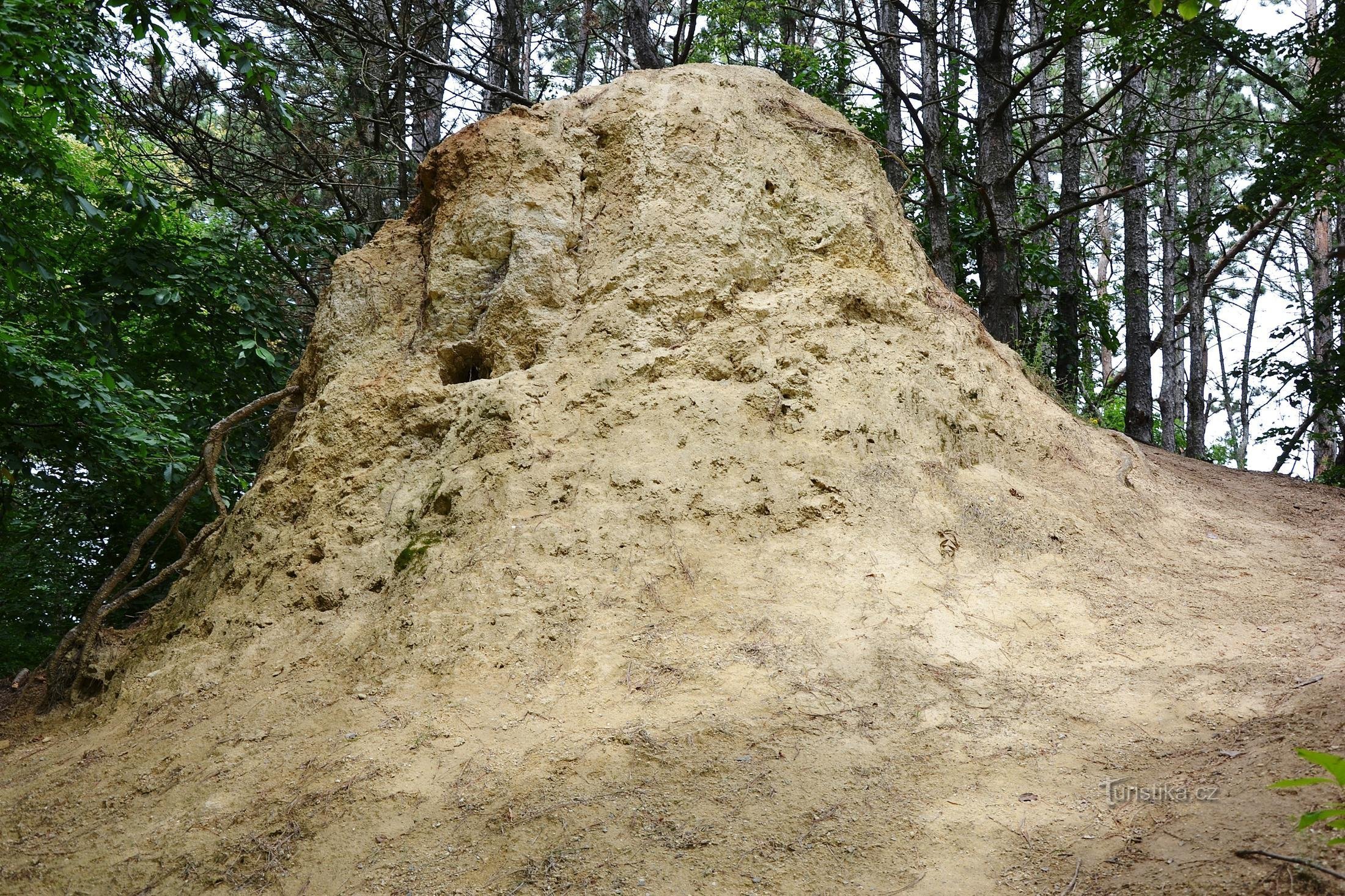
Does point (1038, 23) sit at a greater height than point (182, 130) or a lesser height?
greater

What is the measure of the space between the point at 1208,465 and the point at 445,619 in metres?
6.98

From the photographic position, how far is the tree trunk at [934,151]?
10.1 meters

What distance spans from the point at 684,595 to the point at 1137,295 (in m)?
9.74

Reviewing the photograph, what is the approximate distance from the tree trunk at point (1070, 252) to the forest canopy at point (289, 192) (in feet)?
0.21

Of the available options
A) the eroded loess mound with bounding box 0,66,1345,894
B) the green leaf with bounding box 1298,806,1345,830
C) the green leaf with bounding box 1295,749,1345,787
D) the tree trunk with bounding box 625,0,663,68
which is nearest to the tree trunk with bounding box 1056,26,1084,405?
the eroded loess mound with bounding box 0,66,1345,894

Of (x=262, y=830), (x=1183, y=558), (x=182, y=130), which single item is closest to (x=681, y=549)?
→ (x=262, y=830)

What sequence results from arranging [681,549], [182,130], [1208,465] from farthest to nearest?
[182,130] < [1208,465] < [681,549]

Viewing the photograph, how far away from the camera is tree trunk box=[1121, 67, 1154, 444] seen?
11.3m

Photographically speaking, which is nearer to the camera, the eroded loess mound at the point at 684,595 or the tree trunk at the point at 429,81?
the eroded loess mound at the point at 684,595

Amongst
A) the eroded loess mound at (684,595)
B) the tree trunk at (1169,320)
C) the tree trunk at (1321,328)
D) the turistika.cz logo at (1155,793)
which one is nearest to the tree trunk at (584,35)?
the tree trunk at (1169,320)

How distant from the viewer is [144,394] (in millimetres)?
7711

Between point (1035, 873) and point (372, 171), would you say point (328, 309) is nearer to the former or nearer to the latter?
point (1035, 873)

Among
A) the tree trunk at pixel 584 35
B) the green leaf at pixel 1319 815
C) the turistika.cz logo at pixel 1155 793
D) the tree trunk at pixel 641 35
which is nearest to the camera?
the green leaf at pixel 1319 815

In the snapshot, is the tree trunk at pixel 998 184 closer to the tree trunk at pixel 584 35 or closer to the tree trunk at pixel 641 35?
the tree trunk at pixel 641 35
